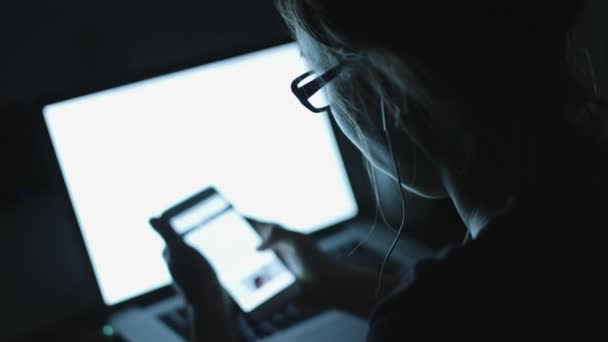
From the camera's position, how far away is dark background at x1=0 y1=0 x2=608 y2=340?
33.8 inches

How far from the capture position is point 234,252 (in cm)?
82

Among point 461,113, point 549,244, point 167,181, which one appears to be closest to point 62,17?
point 167,181

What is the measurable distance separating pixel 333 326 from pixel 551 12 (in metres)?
0.44

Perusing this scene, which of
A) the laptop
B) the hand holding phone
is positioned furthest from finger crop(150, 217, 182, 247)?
the laptop

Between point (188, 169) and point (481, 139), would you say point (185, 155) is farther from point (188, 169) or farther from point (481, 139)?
point (481, 139)

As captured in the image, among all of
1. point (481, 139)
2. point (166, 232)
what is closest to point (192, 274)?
point (166, 232)

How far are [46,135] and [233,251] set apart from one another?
0.95ft

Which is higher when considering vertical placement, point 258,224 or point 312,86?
point 312,86

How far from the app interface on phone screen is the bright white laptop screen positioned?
6cm

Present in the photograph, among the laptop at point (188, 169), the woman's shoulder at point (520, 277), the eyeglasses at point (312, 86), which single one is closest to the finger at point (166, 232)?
the laptop at point (188, 169)

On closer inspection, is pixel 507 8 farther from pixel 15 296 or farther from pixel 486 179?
pixel 15 296

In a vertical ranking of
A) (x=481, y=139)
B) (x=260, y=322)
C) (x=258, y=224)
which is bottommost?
(x=260, y=322)

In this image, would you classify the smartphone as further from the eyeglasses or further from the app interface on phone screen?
the eyeglasses

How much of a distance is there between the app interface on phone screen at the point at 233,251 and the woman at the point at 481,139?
0.28m
